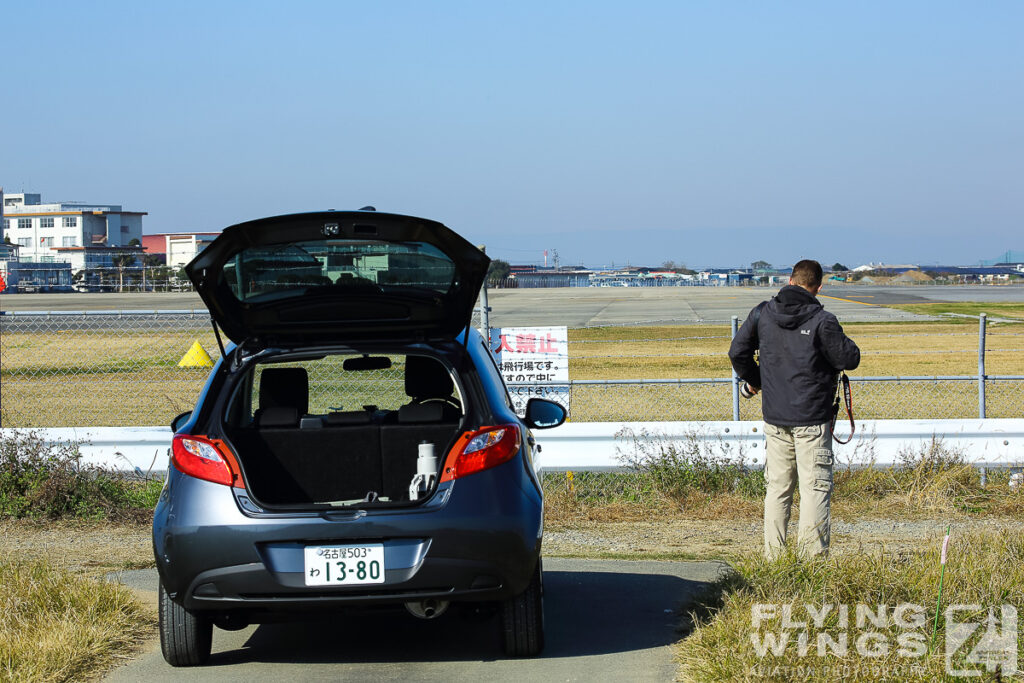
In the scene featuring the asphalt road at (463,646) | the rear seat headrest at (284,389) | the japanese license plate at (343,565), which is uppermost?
the rear seat headrest at (284,389)

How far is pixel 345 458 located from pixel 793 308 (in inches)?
103

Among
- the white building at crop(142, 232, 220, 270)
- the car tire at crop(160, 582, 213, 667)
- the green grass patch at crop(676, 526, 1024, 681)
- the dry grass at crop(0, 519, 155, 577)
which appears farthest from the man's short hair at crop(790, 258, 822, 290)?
the white building at crop(142, 232, 220, 270)

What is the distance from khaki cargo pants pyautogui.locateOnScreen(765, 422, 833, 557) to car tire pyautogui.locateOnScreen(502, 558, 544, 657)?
5.28ft

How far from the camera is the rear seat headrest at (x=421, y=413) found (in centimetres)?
550

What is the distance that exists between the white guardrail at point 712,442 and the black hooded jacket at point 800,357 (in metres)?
2.95

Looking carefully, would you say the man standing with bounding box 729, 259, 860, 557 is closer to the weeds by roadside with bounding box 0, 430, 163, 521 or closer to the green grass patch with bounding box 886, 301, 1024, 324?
the weeds by roadside with bounding box 0, 430, 163, 521

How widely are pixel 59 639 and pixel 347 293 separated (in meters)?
2.06

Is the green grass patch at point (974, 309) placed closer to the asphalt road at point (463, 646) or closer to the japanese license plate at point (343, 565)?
the asphalt road at point (463, 646)

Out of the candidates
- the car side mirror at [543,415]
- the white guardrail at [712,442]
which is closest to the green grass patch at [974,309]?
the white guardrail at [712,442]

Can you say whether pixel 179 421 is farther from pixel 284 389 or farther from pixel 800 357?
pixel 800 357

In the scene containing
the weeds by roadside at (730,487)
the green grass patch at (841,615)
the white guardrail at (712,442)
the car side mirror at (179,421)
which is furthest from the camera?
the white guardrail at (712,442)

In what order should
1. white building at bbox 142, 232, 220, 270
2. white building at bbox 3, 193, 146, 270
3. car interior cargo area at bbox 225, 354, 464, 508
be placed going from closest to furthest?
car interior cargo area at bbox 225, 354, 464, 508
white building at bbox 142, 232, 220, 270
white building at bbox 3, 193, 146, 270

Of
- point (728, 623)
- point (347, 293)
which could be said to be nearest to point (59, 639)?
point (347, 293)

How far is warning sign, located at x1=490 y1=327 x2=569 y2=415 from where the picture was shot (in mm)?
9922
